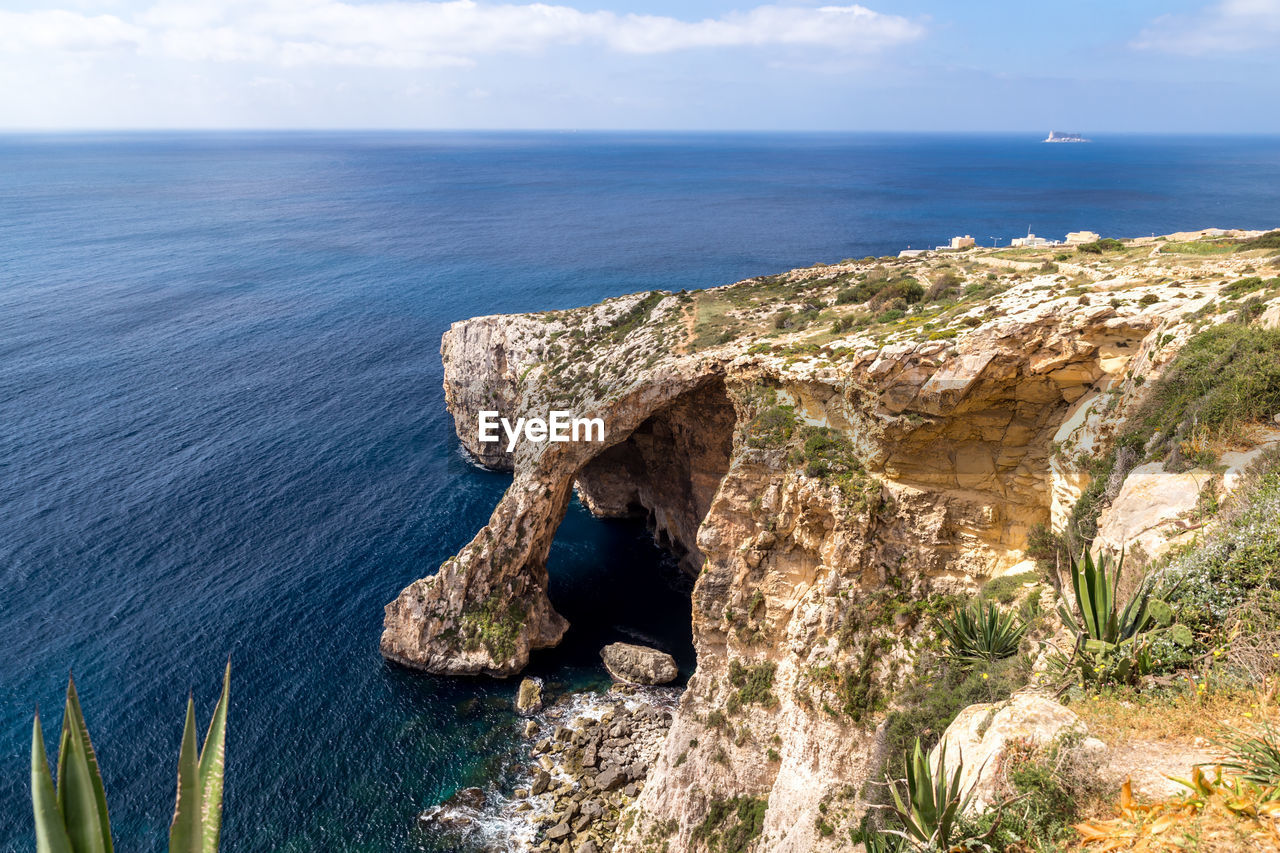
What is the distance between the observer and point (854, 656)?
2611 cm

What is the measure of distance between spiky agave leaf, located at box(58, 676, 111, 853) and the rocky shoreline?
28070mm

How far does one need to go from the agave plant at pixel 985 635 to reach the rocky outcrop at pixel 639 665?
1953 cm

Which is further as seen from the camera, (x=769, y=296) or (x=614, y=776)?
(x=769, y=296)

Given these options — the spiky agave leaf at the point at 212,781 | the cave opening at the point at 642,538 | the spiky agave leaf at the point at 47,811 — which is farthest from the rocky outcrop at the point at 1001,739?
the cave opening at the point at 642,538

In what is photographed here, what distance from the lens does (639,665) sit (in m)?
39.3

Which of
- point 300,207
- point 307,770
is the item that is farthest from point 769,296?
point 300,207

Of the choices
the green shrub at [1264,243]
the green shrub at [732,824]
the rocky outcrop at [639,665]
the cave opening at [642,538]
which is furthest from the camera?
the cave opening at [642,538]

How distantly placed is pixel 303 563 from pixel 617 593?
2050 cm

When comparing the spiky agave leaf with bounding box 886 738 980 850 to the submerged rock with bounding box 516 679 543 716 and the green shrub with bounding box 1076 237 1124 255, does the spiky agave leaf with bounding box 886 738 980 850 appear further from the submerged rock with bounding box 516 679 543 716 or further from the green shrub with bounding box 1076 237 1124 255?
the green shrub with bounding box 1076 237 1124 255

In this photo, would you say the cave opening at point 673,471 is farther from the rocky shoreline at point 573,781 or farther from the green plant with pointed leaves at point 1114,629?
the green plant with pointed leaves at point 1114,629

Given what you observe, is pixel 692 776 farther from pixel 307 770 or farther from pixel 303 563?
pixel 303 563

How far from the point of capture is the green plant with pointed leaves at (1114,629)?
12477 mm

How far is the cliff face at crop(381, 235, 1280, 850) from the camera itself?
2469cm

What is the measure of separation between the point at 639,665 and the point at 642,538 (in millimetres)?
14571
